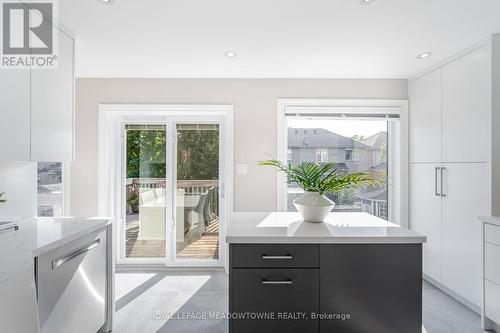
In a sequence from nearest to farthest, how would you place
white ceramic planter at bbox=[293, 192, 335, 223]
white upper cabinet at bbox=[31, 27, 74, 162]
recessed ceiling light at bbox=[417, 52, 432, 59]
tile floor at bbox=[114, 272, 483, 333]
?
1. white ceramic planter at bbox=[293, 192, 335, 223]
2. white upper cabinet at bbox=[31, 27, 74, 162]
3. tile floor at bbox=[114, 272, 483, 333]
4. recessed ceiling light at bbox=[417, 52, 432, 59]

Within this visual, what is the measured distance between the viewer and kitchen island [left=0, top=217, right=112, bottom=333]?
4.14 feet

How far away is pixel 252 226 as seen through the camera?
6.23ft

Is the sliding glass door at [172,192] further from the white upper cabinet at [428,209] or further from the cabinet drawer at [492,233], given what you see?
the cabinet drawer at [492,233]

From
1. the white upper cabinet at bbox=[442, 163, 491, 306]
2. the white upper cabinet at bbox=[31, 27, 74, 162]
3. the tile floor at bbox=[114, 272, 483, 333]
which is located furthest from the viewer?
the white upper cabinet at bbox=[442, 163, 491, 306]

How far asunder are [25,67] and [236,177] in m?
2.34

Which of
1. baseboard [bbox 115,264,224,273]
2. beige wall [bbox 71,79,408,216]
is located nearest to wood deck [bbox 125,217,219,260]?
baseboard [bbox 115,264,224,273]

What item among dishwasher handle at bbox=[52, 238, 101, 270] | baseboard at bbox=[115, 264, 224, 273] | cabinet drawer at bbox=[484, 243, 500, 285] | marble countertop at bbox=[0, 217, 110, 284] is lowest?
baseboard at bbox=[115, 264, 224, 273]

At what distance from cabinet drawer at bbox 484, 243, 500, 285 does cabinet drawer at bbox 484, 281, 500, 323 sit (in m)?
0.06

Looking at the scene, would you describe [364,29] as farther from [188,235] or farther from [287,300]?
[188,235]

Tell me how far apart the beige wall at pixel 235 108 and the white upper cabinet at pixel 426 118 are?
1.42ft

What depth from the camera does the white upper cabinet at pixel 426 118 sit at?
3223 millimetres

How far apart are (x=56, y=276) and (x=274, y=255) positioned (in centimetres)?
124

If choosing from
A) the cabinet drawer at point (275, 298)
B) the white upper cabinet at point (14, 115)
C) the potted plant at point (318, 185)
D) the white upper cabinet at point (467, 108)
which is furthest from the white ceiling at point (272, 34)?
the cabinet drawer at point (275, 298)

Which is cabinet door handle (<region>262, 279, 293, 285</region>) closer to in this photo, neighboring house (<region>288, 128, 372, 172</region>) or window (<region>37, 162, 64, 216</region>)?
neighboring house (<region>288, 128, 372, 172</region>)
